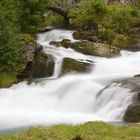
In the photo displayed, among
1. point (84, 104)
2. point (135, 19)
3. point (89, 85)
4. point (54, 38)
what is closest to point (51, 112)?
point (84, 104)

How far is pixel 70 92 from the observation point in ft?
87.4

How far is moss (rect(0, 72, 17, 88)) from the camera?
97.0 feet

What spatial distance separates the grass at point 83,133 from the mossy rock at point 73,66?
15.9 metres

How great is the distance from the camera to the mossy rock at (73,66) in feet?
103

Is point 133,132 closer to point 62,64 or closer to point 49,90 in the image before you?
point 49,90

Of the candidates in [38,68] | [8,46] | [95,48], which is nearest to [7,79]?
[8,46]

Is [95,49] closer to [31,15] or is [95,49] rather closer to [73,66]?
[73,66]

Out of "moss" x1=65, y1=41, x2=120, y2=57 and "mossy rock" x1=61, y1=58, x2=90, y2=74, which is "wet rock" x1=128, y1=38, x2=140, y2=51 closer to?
"moss" x1=65, y1=41, x2=120, y2=57

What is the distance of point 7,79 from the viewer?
3000 centimetres

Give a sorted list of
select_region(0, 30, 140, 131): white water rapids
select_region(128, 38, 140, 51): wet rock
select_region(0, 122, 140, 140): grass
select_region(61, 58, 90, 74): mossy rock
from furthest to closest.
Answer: select_region(128, 38, 140, 51): wet rock < select_region(61, 58, 90, 74): mossy rock < select_region(0, 30, 140, 131): white water rapids < select_region(0, 122, 140, 140): grass

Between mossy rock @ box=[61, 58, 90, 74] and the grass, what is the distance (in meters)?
15.9

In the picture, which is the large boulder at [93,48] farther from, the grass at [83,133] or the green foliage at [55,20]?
the grass at [83,133]

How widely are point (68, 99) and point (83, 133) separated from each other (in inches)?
465

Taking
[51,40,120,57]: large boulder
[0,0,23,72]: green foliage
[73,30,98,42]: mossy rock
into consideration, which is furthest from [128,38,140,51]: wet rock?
[0,0,23,72]: green foliage
